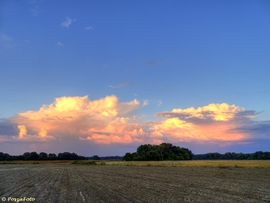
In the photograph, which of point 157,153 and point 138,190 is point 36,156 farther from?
point 138,190

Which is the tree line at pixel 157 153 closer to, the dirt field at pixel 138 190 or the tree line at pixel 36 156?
the tree line at pixel 36 156

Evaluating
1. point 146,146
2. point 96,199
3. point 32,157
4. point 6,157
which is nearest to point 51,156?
point 32,157

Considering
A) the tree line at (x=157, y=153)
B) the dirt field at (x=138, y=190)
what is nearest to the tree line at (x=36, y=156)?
the tree line at (x=157, y=153)

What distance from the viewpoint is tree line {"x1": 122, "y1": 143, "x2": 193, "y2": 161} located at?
132750mm

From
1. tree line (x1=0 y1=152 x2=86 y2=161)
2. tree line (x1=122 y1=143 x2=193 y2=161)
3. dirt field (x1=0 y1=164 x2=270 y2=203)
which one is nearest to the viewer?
dirt field (x1=0 y1=164 x2=270 y2=203)

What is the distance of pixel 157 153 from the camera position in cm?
13438

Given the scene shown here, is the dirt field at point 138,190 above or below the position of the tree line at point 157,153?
below

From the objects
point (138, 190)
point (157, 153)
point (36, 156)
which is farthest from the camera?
point (36, 156)

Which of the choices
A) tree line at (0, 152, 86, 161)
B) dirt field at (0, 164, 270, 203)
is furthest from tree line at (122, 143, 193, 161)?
dirt field at (0, 164, 270, 203)

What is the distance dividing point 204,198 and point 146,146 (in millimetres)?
124507

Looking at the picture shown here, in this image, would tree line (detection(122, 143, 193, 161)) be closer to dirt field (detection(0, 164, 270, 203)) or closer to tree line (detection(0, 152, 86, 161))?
tree line (detection(0, 152, 86, 161))

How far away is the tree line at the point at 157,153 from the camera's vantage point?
133 metres

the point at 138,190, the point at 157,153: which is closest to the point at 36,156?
the point at 157,153

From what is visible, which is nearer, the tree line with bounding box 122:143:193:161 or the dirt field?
the dirt field
